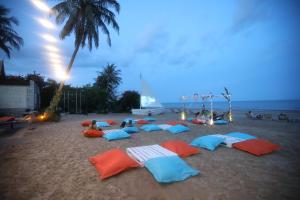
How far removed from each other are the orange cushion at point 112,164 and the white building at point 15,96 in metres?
18.7

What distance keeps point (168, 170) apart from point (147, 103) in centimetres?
2219

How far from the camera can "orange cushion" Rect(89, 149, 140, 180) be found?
15.5ft

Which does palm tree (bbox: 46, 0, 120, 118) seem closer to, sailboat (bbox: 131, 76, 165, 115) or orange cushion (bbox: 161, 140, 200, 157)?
sailboat (bbox: 131, 76, 165, 115)

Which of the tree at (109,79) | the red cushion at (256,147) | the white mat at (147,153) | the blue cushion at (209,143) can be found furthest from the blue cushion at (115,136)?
the tree at (109,79)

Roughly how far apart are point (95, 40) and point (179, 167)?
626 inches

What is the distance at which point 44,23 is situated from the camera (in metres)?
13.9

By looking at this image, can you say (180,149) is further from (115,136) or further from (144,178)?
(115,136)

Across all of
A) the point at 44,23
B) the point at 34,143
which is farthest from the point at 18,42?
the point at 34,143

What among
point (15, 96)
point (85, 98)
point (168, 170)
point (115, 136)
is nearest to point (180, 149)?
point (168, 170)

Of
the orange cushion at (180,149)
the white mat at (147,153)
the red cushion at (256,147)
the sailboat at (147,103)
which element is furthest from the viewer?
the sailboat at (147,103)

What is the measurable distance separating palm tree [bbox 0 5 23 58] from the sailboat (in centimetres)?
1579

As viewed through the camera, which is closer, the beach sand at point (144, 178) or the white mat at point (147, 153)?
the beach sand at point (144, 178)

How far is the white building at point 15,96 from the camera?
18.6 metres

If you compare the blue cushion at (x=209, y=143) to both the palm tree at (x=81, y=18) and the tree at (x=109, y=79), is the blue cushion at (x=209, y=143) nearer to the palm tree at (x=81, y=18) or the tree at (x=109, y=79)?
the palm tree at (x=81, y=18)
